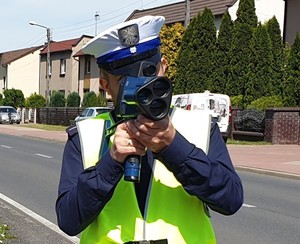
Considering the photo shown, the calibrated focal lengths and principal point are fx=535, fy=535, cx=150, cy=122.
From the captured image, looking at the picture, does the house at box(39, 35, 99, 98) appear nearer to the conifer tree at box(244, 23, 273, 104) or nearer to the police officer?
the conifer tree at box(244, 23, 273, 104)

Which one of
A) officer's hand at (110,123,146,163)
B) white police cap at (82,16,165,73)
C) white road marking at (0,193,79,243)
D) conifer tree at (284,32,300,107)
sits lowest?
white road marking at (0,193,79,243)

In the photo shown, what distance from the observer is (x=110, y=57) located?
6.37 feet

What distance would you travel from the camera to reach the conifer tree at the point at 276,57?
2578 cm

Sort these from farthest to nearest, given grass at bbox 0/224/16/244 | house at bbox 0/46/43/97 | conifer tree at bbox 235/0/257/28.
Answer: house at bbox 0/46/43/97
conifer tree at bbox 235/0/257/28
grass at bbox 0/224/16/244

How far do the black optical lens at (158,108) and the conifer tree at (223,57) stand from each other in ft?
85.5

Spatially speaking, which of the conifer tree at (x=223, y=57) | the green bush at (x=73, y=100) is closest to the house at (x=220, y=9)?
the conifer tree at (x=223, y=57)

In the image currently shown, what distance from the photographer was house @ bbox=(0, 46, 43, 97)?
6350 centimetres

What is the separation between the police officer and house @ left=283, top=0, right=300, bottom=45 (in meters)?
30.3

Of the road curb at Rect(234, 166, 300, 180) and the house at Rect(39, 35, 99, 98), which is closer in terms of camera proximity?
the road curb at Rect(234, 166, 300, 180)

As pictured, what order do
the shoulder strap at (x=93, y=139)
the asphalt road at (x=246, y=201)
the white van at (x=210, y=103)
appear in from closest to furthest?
the shoulder strap at (x=93, y=139)
the asphalt road at (x=246, y=201)
the white van at (x=210, y=103)

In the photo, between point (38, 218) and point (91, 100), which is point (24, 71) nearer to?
point (91, 100)

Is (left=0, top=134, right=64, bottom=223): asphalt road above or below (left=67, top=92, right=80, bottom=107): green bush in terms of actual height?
below

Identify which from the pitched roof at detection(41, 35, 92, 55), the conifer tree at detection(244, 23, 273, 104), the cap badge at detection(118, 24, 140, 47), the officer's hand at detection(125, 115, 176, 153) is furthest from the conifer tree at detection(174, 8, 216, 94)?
the officer's hand at detection(125, 115, 176, 153)

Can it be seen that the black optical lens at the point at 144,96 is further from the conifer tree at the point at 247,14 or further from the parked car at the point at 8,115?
the parked car at the point at 8,115
